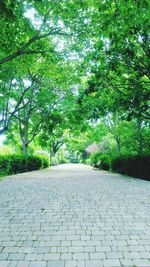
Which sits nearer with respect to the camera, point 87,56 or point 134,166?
point 87,56

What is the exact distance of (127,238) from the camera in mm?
4621

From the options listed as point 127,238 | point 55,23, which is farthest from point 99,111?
point 127,238

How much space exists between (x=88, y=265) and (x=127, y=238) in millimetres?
1339

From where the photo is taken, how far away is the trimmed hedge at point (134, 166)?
1573cm

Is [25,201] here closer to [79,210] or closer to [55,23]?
[79,210]

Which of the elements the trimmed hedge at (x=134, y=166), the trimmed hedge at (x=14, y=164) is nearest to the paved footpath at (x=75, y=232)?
the trimmed hedge at (x=134, y=166)

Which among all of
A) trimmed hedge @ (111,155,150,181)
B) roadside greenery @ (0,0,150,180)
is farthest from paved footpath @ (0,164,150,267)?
trimmed hedge @ (111,155,150,181)

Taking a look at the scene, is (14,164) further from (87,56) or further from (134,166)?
(87,56)

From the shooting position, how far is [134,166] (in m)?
17.9

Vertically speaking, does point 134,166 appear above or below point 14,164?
below

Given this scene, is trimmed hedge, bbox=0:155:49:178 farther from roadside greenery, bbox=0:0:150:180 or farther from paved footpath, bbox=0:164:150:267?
paved footpath, bbox=0:164:150:267

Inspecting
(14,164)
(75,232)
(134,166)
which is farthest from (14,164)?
(75,232)

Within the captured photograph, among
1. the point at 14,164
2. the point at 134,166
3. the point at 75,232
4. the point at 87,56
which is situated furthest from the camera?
the point at 14,164

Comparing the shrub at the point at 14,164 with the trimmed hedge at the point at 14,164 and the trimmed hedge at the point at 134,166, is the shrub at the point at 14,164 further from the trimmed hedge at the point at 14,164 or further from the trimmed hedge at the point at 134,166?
the trimmed hedge at the point at 134,166
